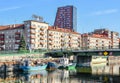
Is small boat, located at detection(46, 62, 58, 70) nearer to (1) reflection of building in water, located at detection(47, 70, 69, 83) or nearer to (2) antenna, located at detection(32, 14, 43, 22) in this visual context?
(1) reflection of building in water, located at detection(47, 70, 69, 83)

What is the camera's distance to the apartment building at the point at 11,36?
16024 centimetres

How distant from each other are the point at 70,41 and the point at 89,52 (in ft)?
285

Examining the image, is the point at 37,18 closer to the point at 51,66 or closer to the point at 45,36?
the point at 45,36

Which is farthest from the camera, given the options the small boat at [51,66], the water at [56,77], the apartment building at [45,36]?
the apartment building at [45,36]

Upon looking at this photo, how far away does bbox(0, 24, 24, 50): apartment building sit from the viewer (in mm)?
160238

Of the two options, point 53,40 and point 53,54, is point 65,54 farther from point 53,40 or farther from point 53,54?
point 53,40

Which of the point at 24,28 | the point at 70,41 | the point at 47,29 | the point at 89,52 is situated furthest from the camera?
the point at 70,41

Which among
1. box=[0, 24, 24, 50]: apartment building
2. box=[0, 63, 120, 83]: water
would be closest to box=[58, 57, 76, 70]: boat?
box=[0, 63, 120, 83]: water

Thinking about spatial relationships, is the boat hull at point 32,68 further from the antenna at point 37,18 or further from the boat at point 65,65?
the antenna at point 37,18

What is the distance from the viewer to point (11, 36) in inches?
6427

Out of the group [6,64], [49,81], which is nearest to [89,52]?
[6,64]

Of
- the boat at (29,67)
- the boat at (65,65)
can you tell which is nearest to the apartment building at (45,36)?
A: the boat at (65,65)

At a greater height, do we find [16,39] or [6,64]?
[16,39]

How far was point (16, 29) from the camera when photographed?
528ft
